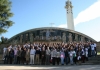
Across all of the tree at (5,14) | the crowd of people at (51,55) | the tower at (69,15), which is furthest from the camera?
the tower at (69,15)

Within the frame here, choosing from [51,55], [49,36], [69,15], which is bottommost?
[51,55]

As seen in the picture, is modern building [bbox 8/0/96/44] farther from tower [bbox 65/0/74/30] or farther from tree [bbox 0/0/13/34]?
tower [bbox 65/0/74/30]

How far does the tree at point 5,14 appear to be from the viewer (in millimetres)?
22688

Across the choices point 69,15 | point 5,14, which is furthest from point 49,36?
point 69,15

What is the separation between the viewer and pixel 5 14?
23.4 metres

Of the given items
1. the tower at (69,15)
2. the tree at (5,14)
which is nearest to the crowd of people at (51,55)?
the tree at (5,14)

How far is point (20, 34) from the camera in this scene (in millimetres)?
Result: 29578

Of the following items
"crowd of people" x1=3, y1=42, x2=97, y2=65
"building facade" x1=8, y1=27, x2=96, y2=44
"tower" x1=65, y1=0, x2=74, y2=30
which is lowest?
"crowd of people" x1=3, y1=42, x2=97, y2=65

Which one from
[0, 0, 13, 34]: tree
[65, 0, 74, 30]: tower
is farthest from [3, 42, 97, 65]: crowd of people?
[65, 0, 74, 30]: tower

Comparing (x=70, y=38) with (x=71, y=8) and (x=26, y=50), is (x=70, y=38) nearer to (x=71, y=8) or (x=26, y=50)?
(x=26, y=50)

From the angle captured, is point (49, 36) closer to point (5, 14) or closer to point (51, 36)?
point (51, 36)

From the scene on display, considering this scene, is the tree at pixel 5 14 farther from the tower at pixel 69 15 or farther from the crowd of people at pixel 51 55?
the tower at pixel 69 15

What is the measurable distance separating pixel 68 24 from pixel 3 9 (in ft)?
82.7

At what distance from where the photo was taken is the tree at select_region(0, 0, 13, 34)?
22688mm
